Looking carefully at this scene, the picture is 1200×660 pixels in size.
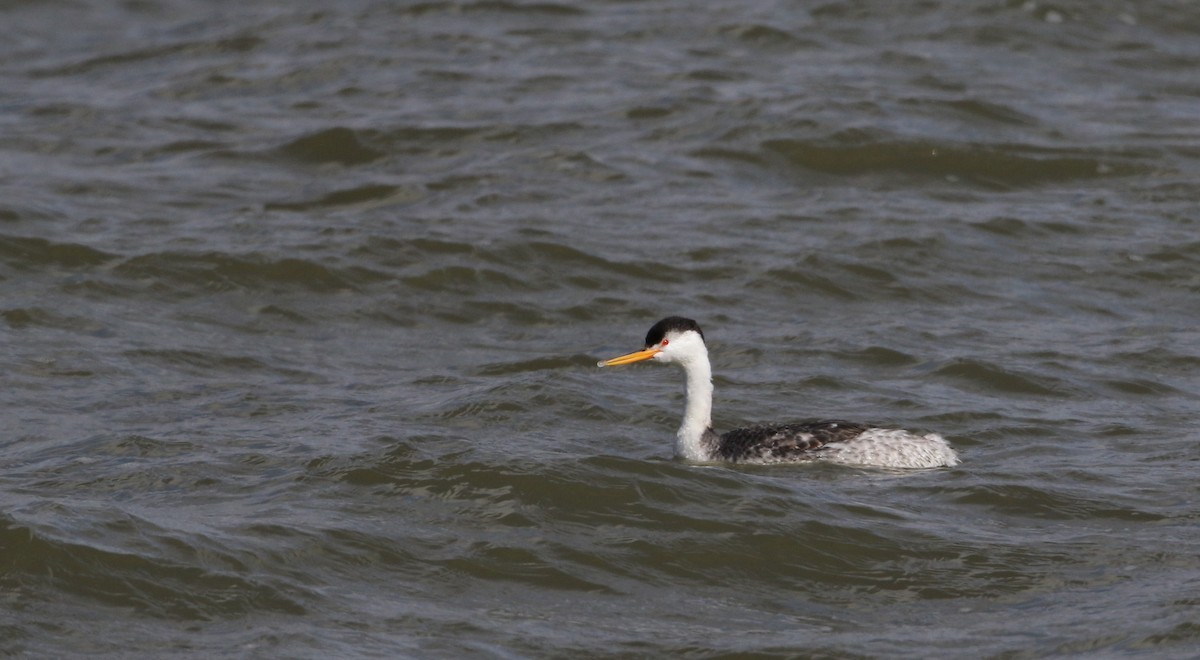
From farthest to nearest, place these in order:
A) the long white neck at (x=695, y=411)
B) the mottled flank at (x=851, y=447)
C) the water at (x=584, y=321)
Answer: the long white neck at (x=695, y=411) < the mottled flank at (x=851, y=447) < the water at (x=584, y=321)

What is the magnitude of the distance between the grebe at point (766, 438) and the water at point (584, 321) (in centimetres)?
14

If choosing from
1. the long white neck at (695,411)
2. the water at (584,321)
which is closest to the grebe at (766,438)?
the long white neck at (695,411)

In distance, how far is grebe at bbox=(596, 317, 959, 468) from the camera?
35.3 ft

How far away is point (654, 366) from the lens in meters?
13.6

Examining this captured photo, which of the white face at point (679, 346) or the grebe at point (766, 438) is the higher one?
the white face at point (679, 346)

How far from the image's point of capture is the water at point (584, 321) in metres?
8.82

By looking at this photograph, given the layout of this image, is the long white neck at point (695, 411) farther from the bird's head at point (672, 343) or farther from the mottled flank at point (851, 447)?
the mottled flank at point (851, 447)

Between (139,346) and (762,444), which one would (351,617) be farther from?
(139,346)

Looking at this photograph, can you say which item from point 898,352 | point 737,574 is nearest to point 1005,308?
point 898,352

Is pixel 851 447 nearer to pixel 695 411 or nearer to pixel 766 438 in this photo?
pixel 766 438

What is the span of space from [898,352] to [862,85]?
6.71m

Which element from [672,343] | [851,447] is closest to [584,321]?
[672,343]

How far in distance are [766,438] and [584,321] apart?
10.5ft

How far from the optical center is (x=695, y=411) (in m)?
11.3
